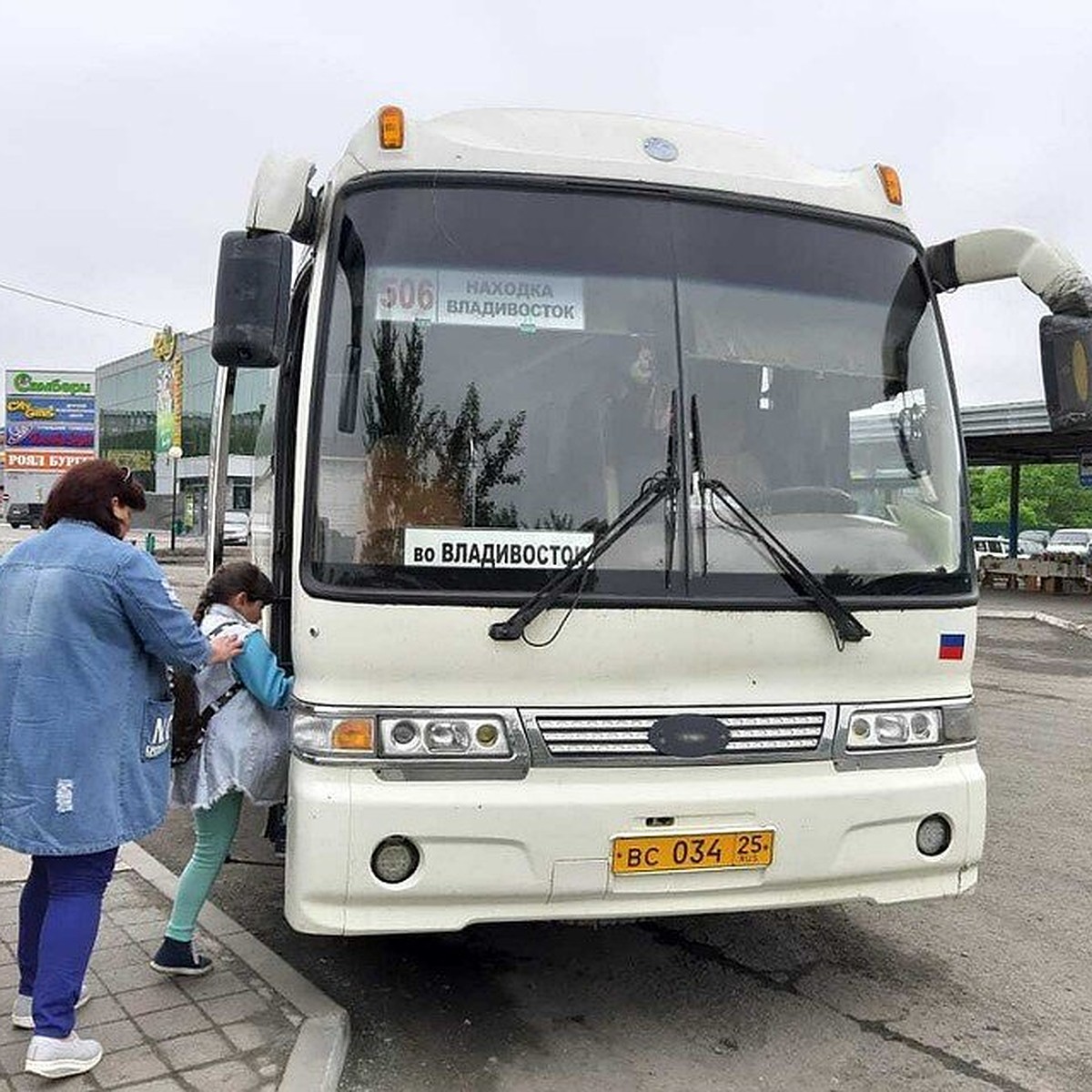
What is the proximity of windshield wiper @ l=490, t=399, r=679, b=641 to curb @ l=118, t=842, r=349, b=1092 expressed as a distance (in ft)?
4.39

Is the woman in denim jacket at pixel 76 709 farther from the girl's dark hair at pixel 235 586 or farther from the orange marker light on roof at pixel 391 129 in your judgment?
the orange marker light on roof at pixel 391 129

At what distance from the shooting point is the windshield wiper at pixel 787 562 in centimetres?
382

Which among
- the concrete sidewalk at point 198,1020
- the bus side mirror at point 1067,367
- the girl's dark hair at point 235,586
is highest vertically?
the bus side mirror at point 1067,367

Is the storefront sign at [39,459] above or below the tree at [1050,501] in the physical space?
above

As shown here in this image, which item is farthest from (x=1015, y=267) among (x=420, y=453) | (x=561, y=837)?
(x=561, y=837)

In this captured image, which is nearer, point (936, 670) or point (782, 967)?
point (936, 670)

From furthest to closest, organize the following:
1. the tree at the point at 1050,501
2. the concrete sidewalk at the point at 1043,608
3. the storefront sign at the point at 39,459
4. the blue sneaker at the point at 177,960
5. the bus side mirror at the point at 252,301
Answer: the tree at the point at 1050,501
the storefront sign at the point at 39,459
the concrete sidewalk at the point at 1043,608
the blue sneaker at the point at 177,960
the bus side mirror at the point at 252,301

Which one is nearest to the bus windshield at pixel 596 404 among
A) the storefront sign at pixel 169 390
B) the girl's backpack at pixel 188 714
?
the girl's backpack at pixel 188 714

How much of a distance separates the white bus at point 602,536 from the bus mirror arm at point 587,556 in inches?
0.5

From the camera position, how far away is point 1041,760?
9.25 metres

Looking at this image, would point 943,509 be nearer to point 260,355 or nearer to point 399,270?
point 399,270

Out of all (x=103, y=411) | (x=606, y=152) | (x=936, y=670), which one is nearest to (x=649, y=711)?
(x=936, y=670)

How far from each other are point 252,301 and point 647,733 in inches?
74.0

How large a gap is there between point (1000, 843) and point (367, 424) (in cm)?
476
